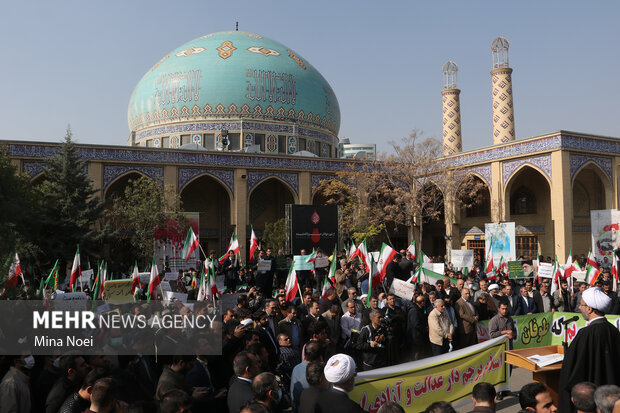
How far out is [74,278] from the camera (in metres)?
11.3

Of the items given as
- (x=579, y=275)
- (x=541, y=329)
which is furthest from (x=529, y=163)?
(x=541, y=329)

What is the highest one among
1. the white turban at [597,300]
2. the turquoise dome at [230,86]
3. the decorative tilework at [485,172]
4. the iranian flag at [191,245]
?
the turquoise dome at [230,86]

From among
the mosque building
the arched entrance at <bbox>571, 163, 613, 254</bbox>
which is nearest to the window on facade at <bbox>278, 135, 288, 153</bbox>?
the mosque building

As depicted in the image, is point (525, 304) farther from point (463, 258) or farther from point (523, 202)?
point (523, 202)

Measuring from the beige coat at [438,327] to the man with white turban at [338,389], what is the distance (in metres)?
3.81

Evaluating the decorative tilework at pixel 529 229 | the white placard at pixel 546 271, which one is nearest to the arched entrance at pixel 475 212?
the decorative tilework at pixel 529 229

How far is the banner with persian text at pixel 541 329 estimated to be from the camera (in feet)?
24.9

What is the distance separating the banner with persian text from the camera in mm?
7590

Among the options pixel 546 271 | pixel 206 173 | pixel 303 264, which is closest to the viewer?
pixel 546 271

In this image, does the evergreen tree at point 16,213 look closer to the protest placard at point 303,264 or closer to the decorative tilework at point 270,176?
the protest placard at point 303,264

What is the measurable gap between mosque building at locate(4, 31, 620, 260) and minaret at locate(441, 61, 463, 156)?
0.21 feet

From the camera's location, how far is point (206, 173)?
26422 mm

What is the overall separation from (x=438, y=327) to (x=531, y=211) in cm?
2273

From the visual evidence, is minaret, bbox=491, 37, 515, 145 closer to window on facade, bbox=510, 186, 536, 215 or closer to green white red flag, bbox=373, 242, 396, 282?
window on facade, bbox=510, 186, 536, 215
